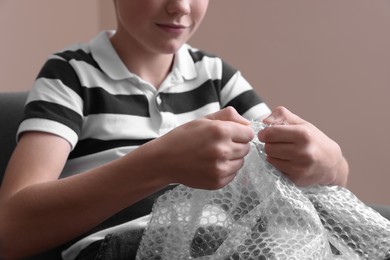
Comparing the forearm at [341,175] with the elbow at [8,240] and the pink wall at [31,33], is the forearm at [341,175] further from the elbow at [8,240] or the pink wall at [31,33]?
the pink wall at [31,33]

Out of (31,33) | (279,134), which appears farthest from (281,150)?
(31,33)

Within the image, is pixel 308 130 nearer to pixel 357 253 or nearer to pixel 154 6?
pixel 357 253

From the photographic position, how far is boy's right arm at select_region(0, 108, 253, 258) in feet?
2.39

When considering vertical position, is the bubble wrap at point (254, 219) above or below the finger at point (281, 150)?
below

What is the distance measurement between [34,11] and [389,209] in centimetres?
101

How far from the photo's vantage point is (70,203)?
792 mm

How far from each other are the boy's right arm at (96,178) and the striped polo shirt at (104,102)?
45 mm

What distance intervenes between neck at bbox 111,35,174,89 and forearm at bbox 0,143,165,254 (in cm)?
28

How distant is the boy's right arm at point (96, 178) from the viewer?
727mm

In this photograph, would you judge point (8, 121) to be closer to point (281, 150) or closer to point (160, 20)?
point (160, 20)

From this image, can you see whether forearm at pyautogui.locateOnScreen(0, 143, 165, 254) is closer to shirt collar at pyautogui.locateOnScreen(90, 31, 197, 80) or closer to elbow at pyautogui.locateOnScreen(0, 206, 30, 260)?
elbow at pyautogui.locateOnScreen(0, 206, 30, 260)

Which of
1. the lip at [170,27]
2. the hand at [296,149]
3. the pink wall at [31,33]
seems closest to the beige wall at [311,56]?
the pink wall at [31,33]

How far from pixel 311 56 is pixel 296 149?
907 mm

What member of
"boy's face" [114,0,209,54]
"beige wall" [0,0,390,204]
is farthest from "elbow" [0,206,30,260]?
"beige wall" [0,0,390,204]
